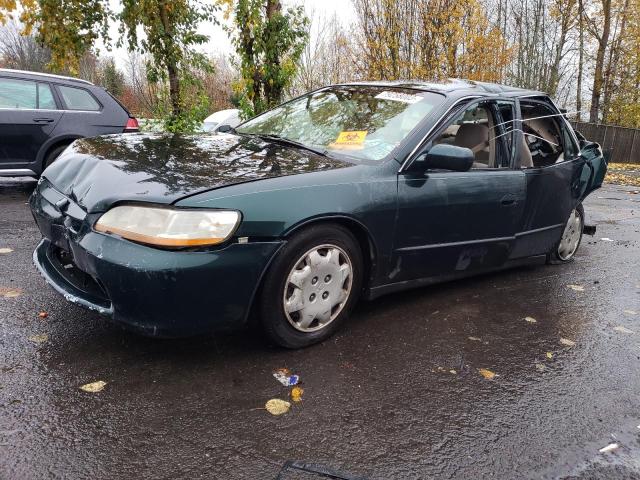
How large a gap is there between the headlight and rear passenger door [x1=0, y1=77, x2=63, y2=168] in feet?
17.5

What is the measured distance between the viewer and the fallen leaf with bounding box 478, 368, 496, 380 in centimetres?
299

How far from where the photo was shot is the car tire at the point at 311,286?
2.85 meters

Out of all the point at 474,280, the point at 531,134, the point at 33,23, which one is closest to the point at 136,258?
the point at 474,280

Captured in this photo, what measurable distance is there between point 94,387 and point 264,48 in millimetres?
7288

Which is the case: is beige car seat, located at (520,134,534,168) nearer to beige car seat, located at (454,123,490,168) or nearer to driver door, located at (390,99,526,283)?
driver door, located at (390,99,526,283)

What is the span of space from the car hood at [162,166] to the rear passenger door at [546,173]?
1.80 metres

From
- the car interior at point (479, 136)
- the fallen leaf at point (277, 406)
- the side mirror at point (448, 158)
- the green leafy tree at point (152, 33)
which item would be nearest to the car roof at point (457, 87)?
A: the car interior at point (479, 136)

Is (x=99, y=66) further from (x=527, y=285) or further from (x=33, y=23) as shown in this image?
(x=527, y=285)

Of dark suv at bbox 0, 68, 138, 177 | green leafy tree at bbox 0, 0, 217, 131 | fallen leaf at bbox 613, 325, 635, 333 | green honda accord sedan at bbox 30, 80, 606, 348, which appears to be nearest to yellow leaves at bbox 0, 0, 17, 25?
green leafy tree at bbox 0, 0, 217, 131

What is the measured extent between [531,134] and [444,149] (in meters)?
1.48

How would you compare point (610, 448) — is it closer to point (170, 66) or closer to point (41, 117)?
point (41, 117)

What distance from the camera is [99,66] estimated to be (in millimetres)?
43188

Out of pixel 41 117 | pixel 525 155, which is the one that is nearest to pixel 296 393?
pixel 525 155

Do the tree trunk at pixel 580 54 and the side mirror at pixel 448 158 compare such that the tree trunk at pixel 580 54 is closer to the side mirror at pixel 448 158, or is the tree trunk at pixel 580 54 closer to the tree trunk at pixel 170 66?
the tree trunk at pixel 170 66
